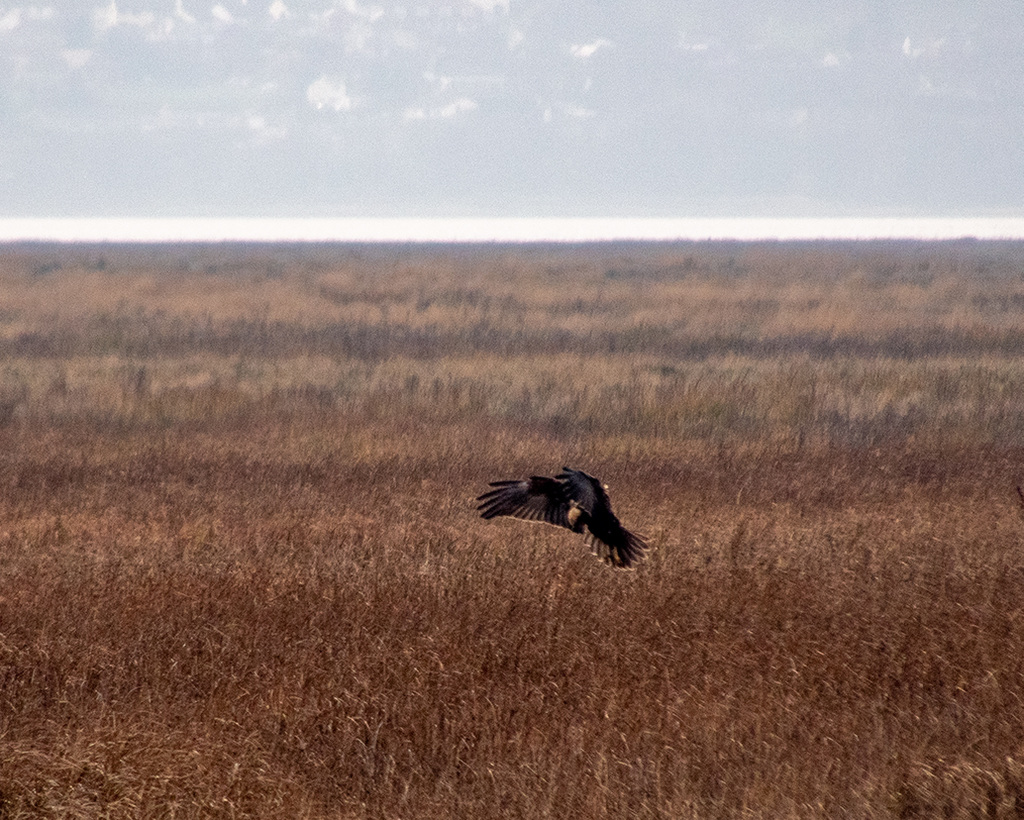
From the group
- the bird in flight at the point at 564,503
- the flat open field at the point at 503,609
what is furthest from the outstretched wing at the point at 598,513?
the flat open field at the point at 503,609

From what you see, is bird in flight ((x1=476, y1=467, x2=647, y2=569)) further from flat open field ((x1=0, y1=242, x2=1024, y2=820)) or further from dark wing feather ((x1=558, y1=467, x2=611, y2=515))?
flat open field ((x1=0, y1=242, x2=1024, y2=820))

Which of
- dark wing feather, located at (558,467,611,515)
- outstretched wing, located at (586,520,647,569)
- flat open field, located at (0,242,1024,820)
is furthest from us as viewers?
outstretched wing, located at (586,520,647,569)

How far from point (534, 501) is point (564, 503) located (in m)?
0.17

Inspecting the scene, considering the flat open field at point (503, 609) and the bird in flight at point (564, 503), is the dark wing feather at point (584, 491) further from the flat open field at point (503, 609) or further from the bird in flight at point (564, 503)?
the flat open field at point (503, 609)

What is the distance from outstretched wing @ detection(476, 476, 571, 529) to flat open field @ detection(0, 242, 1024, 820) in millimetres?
773

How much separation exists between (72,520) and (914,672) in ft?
23.9

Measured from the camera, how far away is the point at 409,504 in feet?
40.0

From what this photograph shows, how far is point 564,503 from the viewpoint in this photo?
7.03 m

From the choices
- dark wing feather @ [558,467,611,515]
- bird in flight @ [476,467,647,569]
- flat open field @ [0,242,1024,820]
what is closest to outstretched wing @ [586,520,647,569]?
bird in flight @ [476,467,647,569]

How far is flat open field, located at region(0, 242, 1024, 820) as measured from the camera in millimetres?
5777

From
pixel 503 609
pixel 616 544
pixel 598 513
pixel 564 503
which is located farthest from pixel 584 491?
pixel 503 609

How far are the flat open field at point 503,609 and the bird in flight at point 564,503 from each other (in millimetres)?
708

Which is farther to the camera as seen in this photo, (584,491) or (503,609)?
(503,609)

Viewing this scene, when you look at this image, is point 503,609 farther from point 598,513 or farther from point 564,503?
point 598,513
